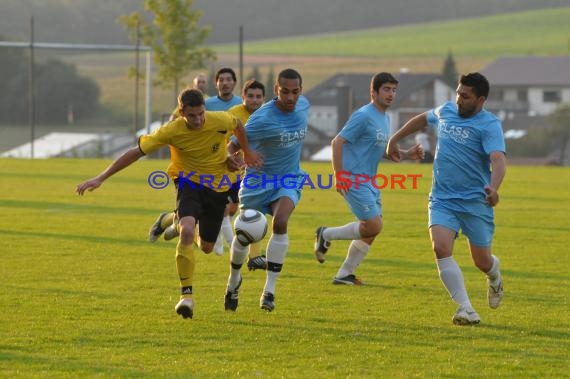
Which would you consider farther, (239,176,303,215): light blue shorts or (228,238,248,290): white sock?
(239,176,303,215): light blue shorts

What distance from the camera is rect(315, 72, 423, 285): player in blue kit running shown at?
448 inches

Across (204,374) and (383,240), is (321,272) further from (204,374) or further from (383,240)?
(204,374)

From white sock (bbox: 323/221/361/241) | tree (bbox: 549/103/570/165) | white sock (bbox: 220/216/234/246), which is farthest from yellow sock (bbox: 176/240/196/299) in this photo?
tree (bbox: 549/103/570/165)

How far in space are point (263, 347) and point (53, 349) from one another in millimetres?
1317

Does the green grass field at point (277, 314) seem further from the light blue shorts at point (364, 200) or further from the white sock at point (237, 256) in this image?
the light blue shorts at point (364, 200)

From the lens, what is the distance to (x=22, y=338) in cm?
848

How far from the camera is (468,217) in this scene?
947cm

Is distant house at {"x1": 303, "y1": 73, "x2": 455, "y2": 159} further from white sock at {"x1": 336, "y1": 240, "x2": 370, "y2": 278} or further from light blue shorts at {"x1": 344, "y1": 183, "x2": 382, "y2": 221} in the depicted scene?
light blue shorts at {"x1": 344, "y1": 183, "x2": 382, "y2": 221}

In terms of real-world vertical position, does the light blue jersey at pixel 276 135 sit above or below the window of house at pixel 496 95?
above

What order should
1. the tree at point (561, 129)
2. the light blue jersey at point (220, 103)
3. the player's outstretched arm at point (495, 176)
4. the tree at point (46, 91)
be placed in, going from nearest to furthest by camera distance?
1. the player's outstretched arm at point (495, 176)
2. the light blue jersey at point (220, 103)
3. the tree at point (46, 91)
4. the tree at point (561, 129)

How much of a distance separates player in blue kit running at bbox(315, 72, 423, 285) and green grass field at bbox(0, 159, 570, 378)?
0.38 m

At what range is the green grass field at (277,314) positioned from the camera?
25.3ft

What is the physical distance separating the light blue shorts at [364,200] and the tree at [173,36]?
1665 inches

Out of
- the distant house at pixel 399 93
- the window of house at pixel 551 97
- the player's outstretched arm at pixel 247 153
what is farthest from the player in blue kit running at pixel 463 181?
the window of house at pixel 551 97
